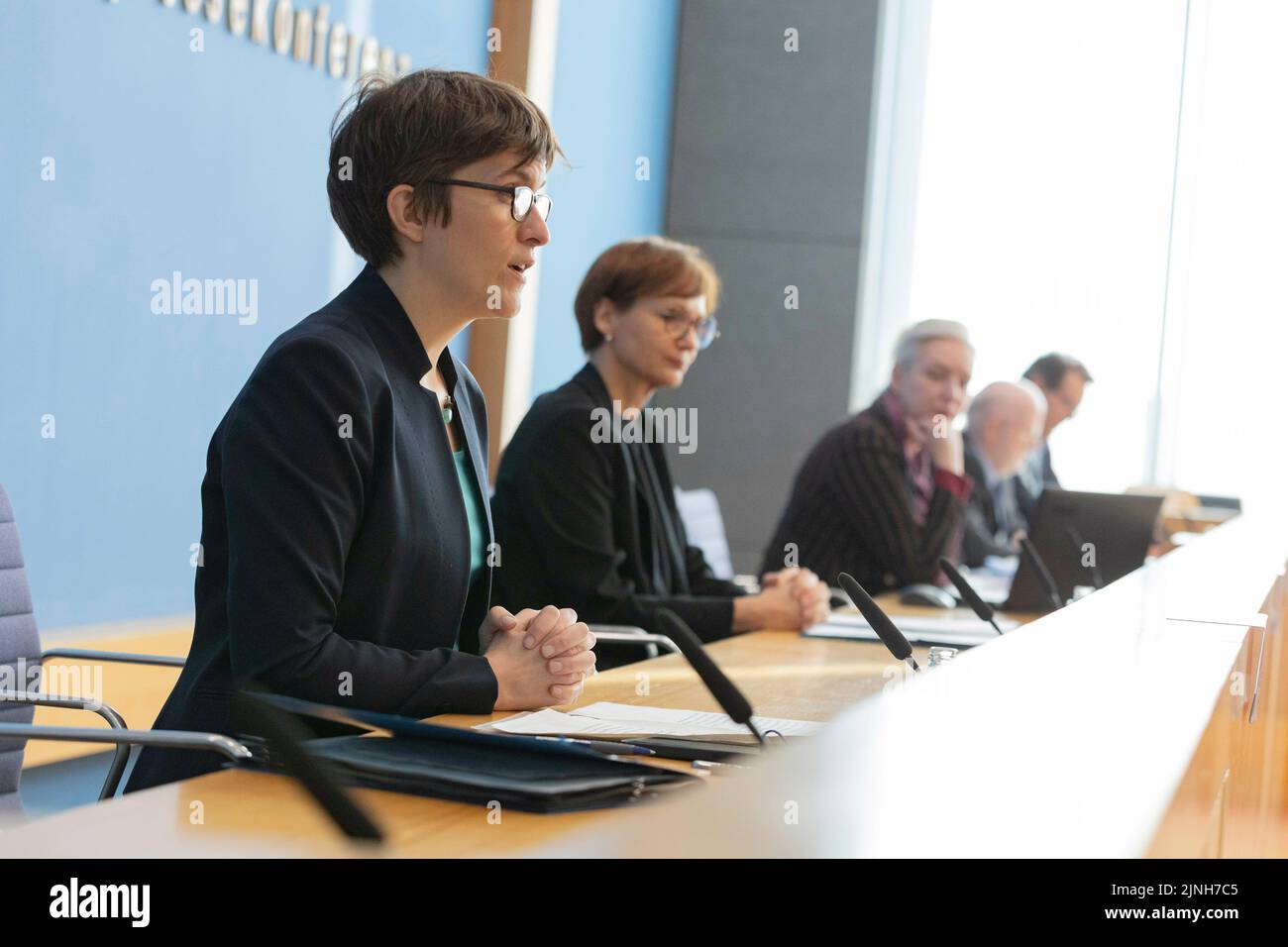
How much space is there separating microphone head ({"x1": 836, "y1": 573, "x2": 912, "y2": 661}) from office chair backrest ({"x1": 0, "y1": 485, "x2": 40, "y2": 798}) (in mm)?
1109

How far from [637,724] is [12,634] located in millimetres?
923

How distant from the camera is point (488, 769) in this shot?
Answer: 1171 millimetres

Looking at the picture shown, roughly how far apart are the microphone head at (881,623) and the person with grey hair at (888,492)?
1.87 meters

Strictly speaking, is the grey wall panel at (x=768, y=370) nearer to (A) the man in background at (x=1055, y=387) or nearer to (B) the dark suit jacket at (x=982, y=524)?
(A) the man in background at (x=1055, y=387)

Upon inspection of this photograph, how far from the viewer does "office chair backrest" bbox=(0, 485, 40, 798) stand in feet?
6.26

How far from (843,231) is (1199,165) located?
5.69ft

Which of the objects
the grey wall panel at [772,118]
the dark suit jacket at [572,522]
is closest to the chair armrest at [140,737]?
the dark suit jacket at [572,522]

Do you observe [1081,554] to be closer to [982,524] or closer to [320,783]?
[982,524]
